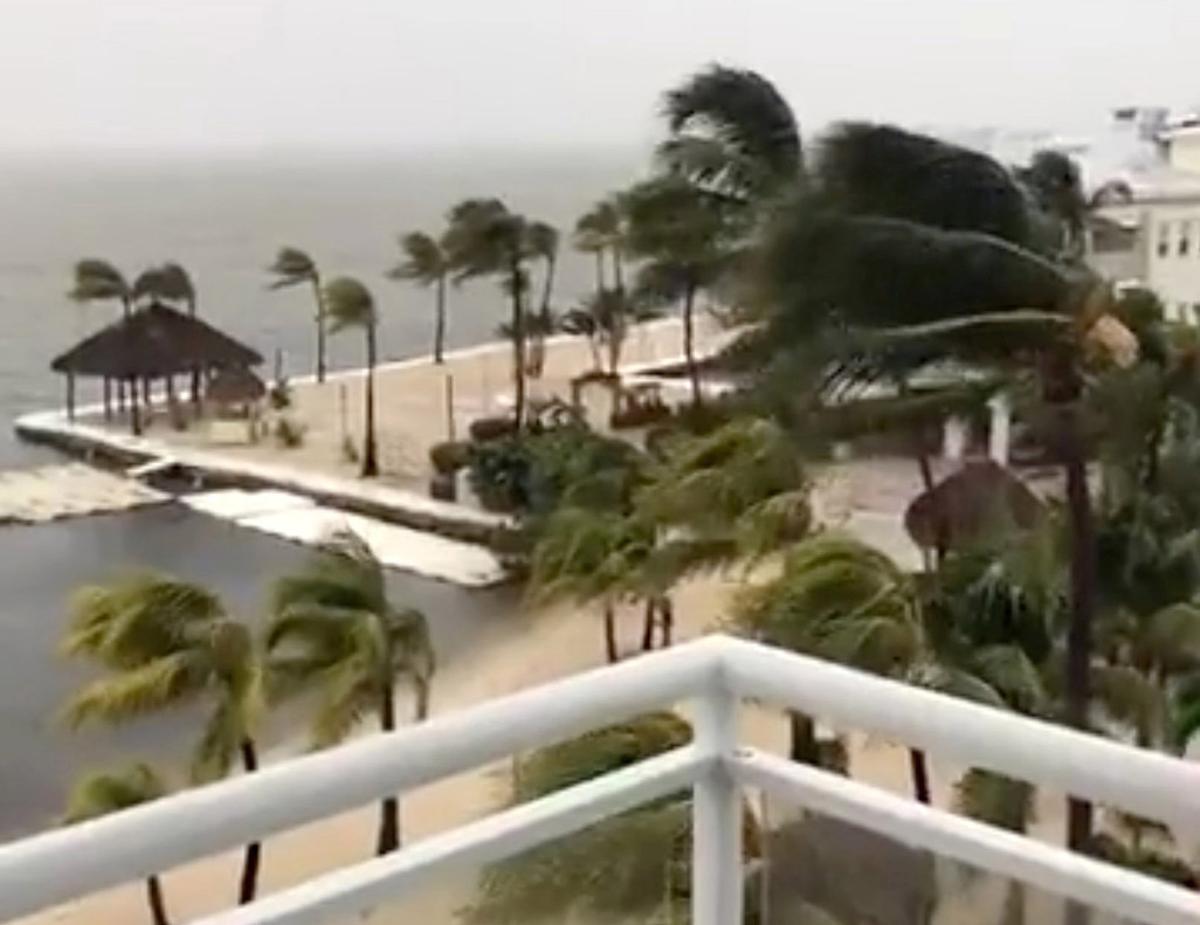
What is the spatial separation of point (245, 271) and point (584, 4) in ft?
9.44

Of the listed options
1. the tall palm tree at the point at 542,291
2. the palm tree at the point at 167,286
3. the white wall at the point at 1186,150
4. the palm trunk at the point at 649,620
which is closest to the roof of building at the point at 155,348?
the palm tree at the point at 167,286

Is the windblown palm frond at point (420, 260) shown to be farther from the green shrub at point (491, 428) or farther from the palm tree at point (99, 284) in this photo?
the palm tree at point (99, 284)

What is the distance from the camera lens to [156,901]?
42.9 inches

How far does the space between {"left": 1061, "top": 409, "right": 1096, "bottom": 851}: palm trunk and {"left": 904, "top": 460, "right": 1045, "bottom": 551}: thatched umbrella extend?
237 millimetres

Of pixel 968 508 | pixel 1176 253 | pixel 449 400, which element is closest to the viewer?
pixel 968 508

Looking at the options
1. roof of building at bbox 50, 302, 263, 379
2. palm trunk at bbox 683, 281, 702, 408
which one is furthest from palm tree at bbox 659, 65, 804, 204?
roof of building at bbox 50, 302, 263, 379

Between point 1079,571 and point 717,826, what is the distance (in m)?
4.32

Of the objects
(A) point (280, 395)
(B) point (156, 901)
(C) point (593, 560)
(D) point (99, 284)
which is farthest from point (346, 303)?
(B) point (156, 901)

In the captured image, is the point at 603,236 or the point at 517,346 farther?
the point at 517,346

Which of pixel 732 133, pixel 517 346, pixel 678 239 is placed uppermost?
pixel 732 133

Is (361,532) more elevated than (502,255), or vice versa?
(502,255)

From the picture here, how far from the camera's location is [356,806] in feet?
2.90

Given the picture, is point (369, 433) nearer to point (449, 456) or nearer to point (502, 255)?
point (449, 456)

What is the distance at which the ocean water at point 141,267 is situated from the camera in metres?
5.66
